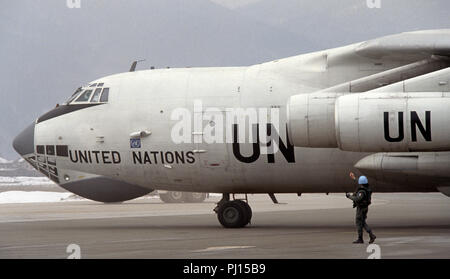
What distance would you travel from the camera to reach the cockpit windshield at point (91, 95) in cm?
2447

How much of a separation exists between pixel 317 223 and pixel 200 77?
6.64 m

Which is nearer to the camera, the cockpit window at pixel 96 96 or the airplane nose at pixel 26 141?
the cockpit window at pixel 96 96

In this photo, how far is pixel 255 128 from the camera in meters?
22.6

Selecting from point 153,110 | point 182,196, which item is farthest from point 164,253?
point 182,196

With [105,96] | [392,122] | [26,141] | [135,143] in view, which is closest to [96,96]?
[105,96]

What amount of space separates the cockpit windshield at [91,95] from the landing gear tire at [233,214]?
4655 millimetres

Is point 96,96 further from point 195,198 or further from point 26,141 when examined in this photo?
point 195,198

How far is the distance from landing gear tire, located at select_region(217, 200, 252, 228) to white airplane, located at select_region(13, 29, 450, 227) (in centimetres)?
3

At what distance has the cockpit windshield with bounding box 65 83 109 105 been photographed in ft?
80.3

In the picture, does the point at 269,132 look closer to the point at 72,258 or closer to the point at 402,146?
the point at 402,146

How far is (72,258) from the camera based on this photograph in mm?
16266

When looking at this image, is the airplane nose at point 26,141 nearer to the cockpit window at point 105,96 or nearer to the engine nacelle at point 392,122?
the cockpit window at point 105,96

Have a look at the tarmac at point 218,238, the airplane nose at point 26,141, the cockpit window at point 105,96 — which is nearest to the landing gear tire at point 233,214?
the tarmac at point 218,238

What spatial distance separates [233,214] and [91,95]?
5.49 m
